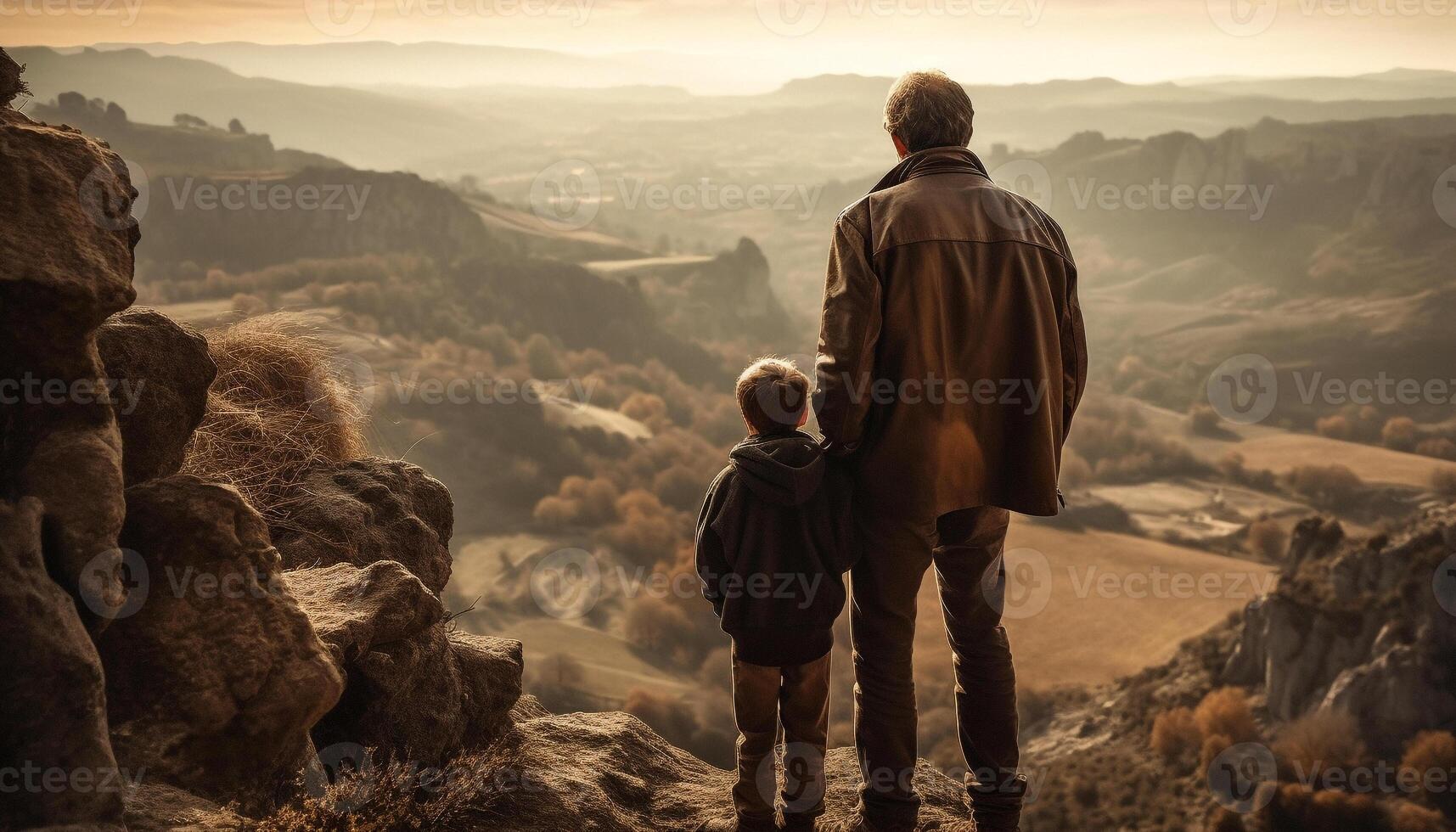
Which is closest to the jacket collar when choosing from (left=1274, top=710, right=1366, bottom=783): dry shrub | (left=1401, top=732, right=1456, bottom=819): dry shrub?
(left=1274, top=710, right=1366, bottom=783): dry shrub

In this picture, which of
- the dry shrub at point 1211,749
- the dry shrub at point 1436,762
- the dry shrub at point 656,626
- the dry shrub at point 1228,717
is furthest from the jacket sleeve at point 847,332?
the dry shrub at point 656,626

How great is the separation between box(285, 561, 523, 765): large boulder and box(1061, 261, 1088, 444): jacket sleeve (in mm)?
2781

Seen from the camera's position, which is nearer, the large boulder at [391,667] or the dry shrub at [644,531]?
the large boulder at [391,667]

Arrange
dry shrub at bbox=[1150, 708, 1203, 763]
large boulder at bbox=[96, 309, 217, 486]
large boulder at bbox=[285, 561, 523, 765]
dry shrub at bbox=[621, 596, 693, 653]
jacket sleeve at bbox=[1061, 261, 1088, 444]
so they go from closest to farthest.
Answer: jacket sleeve at bbox=[1061, 261, 1088, 444] → large boulder at bbox=[96, 309, 217, 486] → large boulder at bbox=[285, 561, 523, 765] → dry shrub at bbox=[1150, 708, 1203, 763] → dry shrub at bbox=[621, 596, 693, 653]

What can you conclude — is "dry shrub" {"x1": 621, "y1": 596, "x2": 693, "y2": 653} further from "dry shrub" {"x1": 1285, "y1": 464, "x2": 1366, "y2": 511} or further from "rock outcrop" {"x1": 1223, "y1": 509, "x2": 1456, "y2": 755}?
"dry shrub" {"x1": 1285, "y1": 464, "x2": 1366, "y2": 511}

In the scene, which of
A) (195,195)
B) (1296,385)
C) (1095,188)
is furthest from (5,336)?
(1095,188)

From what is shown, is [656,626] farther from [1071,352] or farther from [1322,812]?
[1071,352]

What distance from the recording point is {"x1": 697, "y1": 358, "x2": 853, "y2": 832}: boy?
11.2ft

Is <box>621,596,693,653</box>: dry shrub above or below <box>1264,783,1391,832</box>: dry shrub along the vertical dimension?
below

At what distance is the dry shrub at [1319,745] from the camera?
2800 centimetres

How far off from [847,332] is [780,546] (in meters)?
0.75

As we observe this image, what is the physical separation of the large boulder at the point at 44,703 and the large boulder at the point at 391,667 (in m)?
1.08

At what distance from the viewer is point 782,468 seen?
3352mm

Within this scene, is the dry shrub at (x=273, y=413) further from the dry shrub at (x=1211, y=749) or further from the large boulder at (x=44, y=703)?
the dry shrub at (x=1211, y=749)
